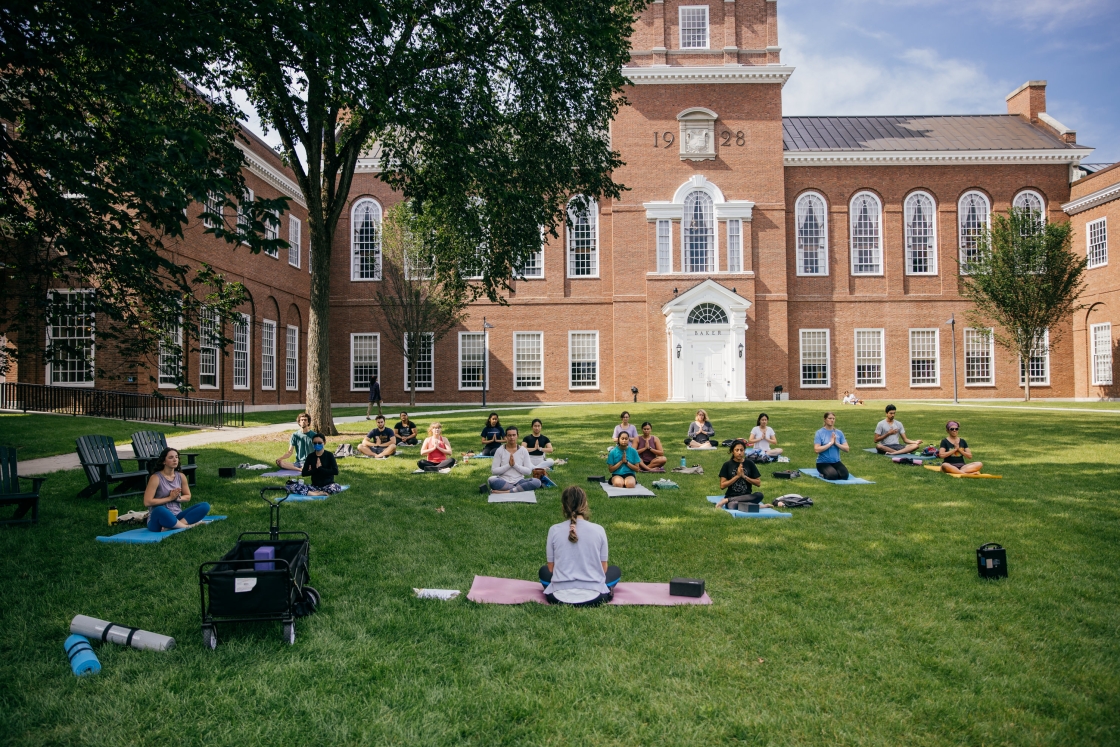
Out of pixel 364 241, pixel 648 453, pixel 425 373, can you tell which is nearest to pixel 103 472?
pixel 648 453

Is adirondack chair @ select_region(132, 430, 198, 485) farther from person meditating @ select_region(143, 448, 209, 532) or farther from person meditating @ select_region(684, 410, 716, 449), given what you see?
person meditating @ select_region(684, 410, 716, 449)

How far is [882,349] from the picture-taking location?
3716 centimetres

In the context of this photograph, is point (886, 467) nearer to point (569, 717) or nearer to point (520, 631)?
point (520, 631)

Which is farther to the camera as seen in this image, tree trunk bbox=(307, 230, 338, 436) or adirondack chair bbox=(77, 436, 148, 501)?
tree trunk bbox=(307, 230, 338, 436)

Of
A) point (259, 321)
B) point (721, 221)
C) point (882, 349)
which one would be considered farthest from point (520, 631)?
point (882, 349)

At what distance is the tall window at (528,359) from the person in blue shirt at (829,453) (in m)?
25.4

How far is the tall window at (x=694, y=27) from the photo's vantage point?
3578cm

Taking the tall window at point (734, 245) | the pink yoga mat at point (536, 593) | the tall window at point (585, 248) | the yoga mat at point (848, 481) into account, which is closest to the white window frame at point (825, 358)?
the tall window at point (734, 245)

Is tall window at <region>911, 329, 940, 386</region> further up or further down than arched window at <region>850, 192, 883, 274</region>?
further down

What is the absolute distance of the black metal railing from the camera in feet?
71.4

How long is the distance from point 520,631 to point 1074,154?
43.6 meters

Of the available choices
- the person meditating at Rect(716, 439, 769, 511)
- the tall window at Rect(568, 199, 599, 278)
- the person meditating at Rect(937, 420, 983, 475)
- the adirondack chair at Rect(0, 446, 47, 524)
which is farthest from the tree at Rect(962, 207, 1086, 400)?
the adirondack chair at Rect(0, 446, 47, 524)

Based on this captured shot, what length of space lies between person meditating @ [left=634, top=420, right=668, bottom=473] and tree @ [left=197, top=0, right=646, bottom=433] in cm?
596

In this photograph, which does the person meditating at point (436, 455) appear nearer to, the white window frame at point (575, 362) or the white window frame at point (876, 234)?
the white window frame at point (575, 362)
